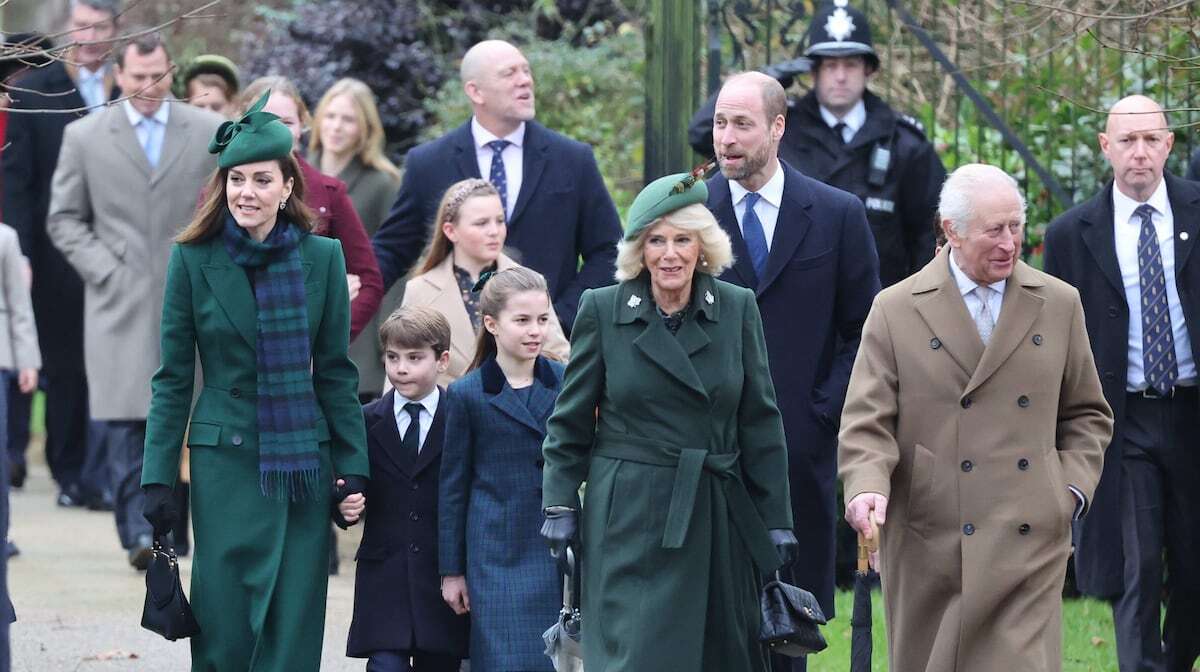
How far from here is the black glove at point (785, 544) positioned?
20.5 ft

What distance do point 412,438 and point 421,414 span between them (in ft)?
0.33

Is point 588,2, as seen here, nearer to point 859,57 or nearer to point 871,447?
point 859,57

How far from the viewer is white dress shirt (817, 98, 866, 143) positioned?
9273mm

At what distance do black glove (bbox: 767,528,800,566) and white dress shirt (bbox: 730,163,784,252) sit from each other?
61.7 inches

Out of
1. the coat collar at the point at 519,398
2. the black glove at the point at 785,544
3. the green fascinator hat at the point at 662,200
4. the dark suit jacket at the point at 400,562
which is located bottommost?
the dark suit jacket at the point at 400,562

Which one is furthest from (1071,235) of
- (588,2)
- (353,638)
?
(588,2)

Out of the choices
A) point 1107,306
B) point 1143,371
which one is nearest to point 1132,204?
point 1107,306

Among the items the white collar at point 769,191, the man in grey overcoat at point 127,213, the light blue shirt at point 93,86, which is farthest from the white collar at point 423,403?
the light blue shirt at point 93,86

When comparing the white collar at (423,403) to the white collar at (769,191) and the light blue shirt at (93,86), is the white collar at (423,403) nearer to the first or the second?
the white collar at (769,191)

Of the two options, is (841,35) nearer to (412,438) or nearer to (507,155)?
(507,155)

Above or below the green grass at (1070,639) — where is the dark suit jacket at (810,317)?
above

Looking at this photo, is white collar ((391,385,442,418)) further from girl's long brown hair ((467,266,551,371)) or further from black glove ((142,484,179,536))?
black glove ((142,484,179,536))

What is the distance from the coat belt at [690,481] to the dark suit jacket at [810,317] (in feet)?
3.74

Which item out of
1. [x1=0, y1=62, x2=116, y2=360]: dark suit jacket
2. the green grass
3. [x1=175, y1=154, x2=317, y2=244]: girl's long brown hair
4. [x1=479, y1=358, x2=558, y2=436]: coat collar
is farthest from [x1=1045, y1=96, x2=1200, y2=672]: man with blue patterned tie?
[x1=0, y1=62, x2=116, y2=360]: dark suit jacket
